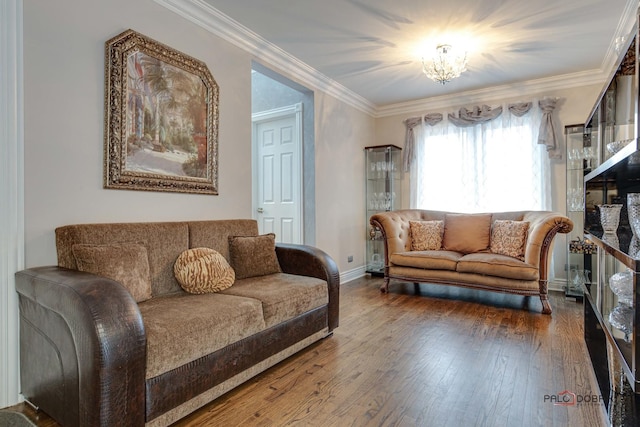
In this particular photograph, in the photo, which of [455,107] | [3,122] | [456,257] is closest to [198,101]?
[3,122]

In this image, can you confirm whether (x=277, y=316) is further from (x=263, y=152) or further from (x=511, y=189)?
(x=511, y=189)

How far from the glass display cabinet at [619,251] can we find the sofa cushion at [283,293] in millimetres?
1581

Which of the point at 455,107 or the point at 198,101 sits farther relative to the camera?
the point at 455,107

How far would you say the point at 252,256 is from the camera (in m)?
2.58

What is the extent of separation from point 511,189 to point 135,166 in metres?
4.14

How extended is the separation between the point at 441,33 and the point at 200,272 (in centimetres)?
280

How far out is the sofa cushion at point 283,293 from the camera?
2051mm

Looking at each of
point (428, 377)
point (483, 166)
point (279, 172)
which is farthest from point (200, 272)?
point (483, 166)

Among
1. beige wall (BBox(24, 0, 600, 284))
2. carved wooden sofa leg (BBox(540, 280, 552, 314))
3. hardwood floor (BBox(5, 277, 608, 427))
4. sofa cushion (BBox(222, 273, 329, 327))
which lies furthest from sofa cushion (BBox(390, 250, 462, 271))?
beige wall (BBox(24, 0, 600, 284))

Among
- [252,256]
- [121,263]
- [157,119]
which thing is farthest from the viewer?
[252,256]

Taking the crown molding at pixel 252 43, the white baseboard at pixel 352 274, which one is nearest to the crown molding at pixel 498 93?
the crown molding at pixel 252 43

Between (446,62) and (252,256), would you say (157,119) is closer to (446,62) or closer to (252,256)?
(252,256)

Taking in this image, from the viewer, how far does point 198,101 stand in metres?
2.64

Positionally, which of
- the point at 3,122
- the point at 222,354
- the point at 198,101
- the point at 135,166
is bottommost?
the point at 222,354
